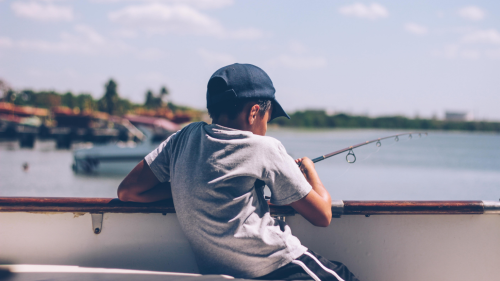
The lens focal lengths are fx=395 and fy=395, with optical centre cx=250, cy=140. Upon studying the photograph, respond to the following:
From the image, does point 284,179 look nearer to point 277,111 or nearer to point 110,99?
point 277,111

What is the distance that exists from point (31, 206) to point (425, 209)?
1.92m

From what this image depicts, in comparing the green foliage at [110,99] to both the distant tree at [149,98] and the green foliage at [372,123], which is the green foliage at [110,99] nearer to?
the distant tree at [149,98]

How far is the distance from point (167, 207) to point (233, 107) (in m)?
0.70

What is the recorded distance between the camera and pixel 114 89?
91688 mm

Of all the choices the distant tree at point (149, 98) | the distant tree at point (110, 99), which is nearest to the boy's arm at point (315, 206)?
the distant tree at point (110, 99)

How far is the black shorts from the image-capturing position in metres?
1.39

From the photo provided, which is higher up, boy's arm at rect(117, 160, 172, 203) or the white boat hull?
boy's arm at rect(117, 160, 172, 203)

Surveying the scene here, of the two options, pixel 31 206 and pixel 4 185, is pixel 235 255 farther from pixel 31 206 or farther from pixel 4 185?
pixel 4 185

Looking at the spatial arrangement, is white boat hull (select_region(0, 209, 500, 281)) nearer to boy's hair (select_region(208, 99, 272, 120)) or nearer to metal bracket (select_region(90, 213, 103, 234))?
metal bracket (select_region(90, 213, 103, 234))

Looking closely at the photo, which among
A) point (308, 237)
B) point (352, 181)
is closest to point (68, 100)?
point (352, 181)

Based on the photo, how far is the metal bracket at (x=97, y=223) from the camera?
6.48ft

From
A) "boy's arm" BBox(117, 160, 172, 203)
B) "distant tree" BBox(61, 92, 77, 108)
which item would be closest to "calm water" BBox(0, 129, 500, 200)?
"boy's arm" BBox(117, 160, 172, 203)

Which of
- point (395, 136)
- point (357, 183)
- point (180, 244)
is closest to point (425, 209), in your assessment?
point (395, 136)

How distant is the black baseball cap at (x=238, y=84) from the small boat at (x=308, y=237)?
0.65 meters
